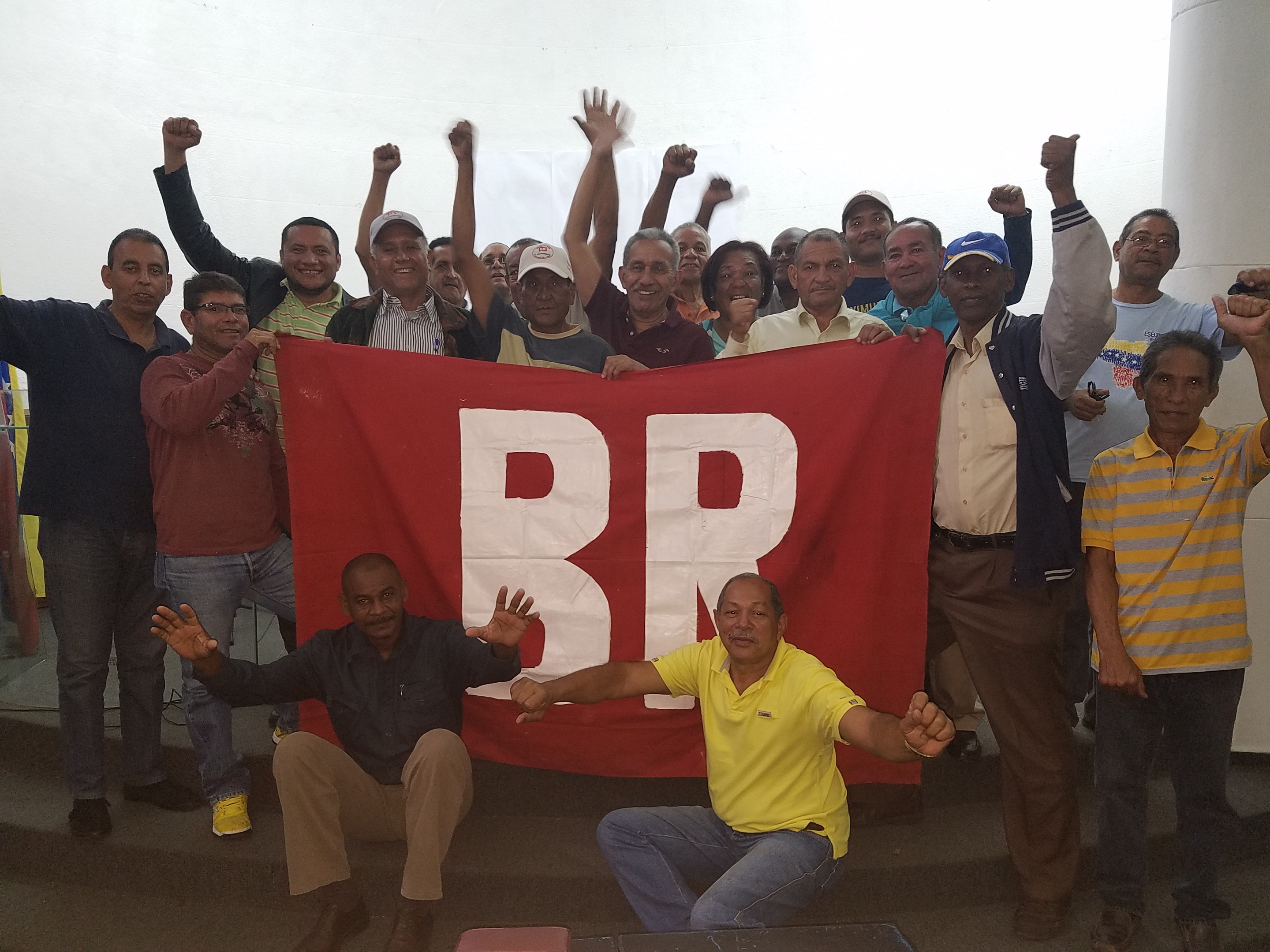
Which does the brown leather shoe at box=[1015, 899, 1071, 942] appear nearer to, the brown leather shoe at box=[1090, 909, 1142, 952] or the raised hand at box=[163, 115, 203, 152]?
the brown leather shoe at box=[1090, 909, 1142, 952]

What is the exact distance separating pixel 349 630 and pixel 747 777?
1.26m

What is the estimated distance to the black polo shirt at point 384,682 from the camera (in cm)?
265

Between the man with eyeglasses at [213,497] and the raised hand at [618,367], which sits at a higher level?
the raised hand at [618,367]

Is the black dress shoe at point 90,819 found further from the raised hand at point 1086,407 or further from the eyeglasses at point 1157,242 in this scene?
the eyeglasses at point 1157,242

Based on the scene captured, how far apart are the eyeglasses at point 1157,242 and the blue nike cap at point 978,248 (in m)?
0.75

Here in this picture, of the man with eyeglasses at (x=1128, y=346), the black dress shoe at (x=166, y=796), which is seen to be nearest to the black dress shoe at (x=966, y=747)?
the man with eyeglasses at (x=1128, y=346)

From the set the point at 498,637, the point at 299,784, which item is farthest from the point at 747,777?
the point at 299,784

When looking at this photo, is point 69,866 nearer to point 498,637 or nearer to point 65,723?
point 65,723

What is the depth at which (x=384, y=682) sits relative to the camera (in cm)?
266

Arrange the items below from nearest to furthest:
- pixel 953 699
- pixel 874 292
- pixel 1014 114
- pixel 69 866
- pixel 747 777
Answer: pixel 747 777, pixel 69 866, pixel 953 699, pixel 874 292, pixel 1014 114

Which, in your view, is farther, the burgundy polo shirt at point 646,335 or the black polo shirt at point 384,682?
the burgundy polo shirt at point 646,335

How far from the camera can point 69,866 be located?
2926 millimetres

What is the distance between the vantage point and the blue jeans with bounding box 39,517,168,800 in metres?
2.91

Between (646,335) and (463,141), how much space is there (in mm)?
1034
